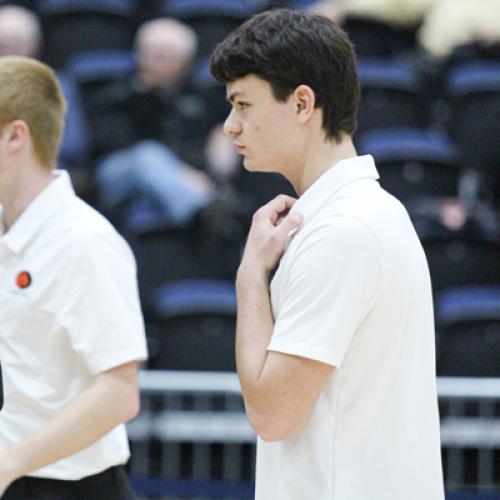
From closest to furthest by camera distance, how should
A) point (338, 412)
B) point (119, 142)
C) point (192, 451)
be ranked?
point (338, 412) < point (192, 451) < point (119, 142)

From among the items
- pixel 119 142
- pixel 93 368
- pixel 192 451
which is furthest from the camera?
pixel 119 142

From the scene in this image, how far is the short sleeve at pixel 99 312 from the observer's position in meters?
3.05

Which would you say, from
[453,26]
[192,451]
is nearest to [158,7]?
[453,26]

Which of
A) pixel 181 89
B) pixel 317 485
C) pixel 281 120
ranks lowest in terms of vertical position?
pixel 317 485

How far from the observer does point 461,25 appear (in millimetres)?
8148

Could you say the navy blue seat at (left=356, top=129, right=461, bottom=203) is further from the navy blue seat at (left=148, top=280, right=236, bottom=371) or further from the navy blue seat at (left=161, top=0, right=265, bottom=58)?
the navy blue seat at (left=161, top=0, right=265, bottom=58)

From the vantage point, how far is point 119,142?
7.68m

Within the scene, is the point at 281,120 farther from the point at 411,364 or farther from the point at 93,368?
the point at 93,368

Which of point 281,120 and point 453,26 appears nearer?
point 281,120

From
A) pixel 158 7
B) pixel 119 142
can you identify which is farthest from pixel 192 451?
pixel 158 7

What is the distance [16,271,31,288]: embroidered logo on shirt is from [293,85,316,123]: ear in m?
0.93

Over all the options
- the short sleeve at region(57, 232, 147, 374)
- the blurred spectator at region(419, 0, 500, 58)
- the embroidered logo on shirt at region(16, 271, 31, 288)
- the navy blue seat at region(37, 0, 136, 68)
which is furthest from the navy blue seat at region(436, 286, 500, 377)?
the navy blue seat at region(37, 0, 136, 68)

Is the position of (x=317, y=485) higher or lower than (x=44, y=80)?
lower

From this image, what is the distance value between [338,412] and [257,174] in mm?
4743
